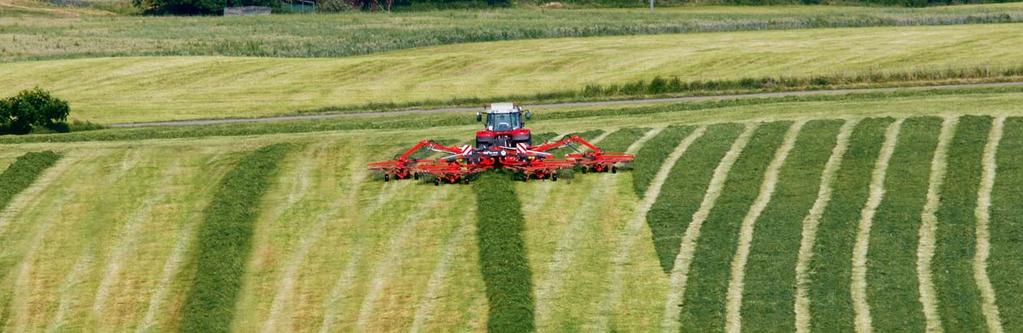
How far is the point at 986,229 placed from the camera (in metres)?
41.7

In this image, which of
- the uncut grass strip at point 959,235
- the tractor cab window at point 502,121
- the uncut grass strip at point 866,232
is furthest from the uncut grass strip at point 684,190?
the uncut grass strip at point 959,235

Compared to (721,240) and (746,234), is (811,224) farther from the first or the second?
(721,240)

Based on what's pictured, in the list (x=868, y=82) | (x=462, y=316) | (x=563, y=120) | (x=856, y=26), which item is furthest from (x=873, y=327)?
(x=856, y=26)

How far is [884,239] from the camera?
1618 inches

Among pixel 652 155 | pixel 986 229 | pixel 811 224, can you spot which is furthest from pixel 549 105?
pixel 986 229

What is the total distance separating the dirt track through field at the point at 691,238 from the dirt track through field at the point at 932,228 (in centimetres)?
607

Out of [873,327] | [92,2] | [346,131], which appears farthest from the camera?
[92,2]

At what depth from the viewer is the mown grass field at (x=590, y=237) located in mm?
36906

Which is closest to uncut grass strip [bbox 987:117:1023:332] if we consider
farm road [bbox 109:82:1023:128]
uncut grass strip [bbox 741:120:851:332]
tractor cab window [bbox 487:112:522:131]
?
uncut grass strip [bbox 741:120:851:332]

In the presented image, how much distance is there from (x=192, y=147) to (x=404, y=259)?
778 inches

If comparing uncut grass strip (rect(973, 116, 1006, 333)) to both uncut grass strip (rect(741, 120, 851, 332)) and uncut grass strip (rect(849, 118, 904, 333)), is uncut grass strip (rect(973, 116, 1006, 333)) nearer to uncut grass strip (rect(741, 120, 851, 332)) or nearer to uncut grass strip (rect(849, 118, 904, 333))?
uncut grass strip (rect(849, 118, 904, 333))

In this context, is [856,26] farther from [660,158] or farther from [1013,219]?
[1013,219]

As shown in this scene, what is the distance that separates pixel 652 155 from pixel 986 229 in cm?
1434

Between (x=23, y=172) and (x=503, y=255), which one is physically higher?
(x=23, y=172)
